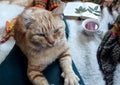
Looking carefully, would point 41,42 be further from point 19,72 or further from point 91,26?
point 91,26

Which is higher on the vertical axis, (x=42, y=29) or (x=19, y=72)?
(x=42, y=29)

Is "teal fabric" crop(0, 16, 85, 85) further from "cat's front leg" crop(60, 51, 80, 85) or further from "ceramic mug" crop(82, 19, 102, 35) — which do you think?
"ceramic mug" crop(82, 19, 102, 35)

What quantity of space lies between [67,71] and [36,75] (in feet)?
0.49

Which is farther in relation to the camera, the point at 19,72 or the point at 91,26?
the point at 91,26

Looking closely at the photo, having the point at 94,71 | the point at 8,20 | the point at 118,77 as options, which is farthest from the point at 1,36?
the point at 118,77

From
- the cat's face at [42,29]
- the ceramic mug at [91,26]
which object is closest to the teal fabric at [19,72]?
the cat's face at [42,29]

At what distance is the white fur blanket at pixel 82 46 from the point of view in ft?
4.41

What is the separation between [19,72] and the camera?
3.69 ft

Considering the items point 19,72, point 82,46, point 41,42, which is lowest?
point 82,46

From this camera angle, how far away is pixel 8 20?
173cm

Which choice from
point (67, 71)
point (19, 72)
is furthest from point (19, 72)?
point (67, 71)

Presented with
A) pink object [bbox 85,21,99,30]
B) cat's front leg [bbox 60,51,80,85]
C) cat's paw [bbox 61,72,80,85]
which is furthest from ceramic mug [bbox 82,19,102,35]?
cat's paw [bbox 61,72,80,85]

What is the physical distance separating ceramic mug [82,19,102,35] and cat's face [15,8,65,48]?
1.63ft

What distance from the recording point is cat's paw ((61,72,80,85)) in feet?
3.43
